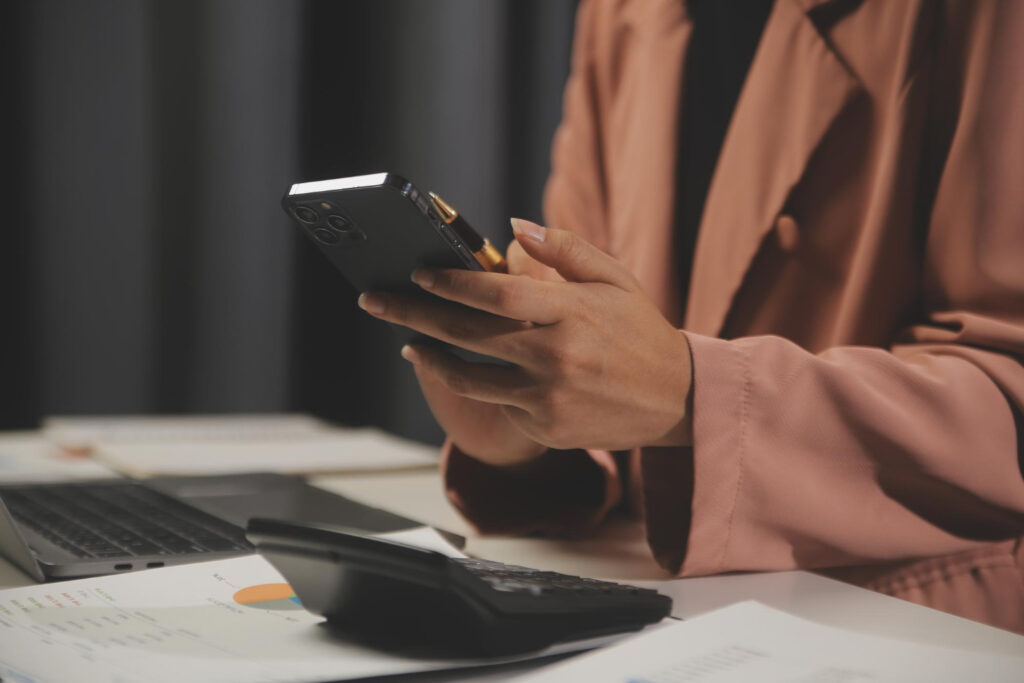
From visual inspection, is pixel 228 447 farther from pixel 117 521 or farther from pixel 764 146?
pixel 764 146

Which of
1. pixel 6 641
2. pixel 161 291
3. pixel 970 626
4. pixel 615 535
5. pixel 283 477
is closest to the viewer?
pixel 6 641

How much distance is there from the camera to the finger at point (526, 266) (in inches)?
19.4

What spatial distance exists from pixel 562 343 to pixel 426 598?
5.9 inches

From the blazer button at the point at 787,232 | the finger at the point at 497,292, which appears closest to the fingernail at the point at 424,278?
the finger at the point at 497,292

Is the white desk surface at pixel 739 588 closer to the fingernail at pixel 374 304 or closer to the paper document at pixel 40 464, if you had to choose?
the fingernail at pixel 374 304

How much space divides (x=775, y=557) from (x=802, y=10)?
417 millimetres

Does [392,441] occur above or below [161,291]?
below

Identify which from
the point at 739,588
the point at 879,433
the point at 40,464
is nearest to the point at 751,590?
the point at 739,588

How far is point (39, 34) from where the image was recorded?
149cm

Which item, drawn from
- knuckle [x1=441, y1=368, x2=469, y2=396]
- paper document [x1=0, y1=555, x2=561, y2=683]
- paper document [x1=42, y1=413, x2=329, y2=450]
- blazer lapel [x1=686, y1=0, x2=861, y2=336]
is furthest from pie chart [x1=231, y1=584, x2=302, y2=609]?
paper document [x1=42, y1=413, x2=329, y2=450]

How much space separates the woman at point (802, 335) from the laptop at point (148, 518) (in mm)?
129

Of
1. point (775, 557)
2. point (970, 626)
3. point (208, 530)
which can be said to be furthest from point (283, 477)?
point (970, 626)

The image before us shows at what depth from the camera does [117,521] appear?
58 centimetres

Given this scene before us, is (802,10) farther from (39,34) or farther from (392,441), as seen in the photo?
(39,34)
